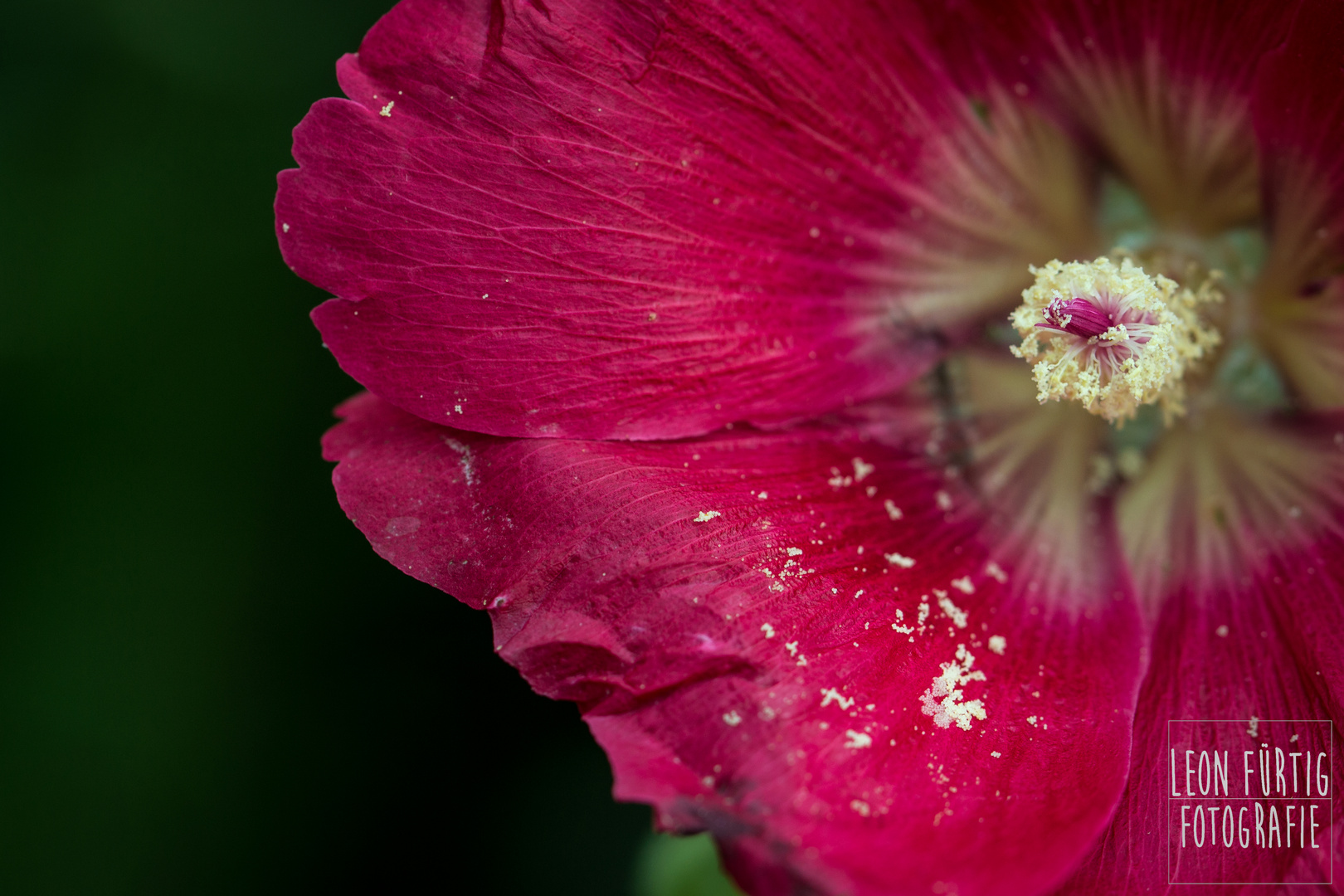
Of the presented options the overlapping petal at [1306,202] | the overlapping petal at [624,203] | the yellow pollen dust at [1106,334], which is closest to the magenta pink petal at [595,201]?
the overlapping petal at [624,203]

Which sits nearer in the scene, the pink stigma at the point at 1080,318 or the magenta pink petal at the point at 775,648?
the magenta pink petal at the point at 775,648

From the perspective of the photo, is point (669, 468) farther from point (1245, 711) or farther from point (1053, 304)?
point (1245, 711)

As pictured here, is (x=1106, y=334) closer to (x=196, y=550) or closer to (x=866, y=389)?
(x=866, y=389)

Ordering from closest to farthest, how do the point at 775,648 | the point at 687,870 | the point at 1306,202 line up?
1. the point at 775,648
2. the point at 1306,202
3. the point at 687,870

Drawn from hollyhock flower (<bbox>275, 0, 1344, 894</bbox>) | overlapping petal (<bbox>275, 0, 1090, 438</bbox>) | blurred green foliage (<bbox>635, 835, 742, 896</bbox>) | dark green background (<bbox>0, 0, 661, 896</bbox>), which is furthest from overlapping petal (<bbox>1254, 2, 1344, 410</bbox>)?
dark green background (<bbox>0, 0, 661, 896</bbox>)

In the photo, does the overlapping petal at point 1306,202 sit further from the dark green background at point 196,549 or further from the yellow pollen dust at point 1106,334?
the dark green background at point 196,549

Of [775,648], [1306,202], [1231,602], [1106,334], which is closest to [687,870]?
[775,648]
